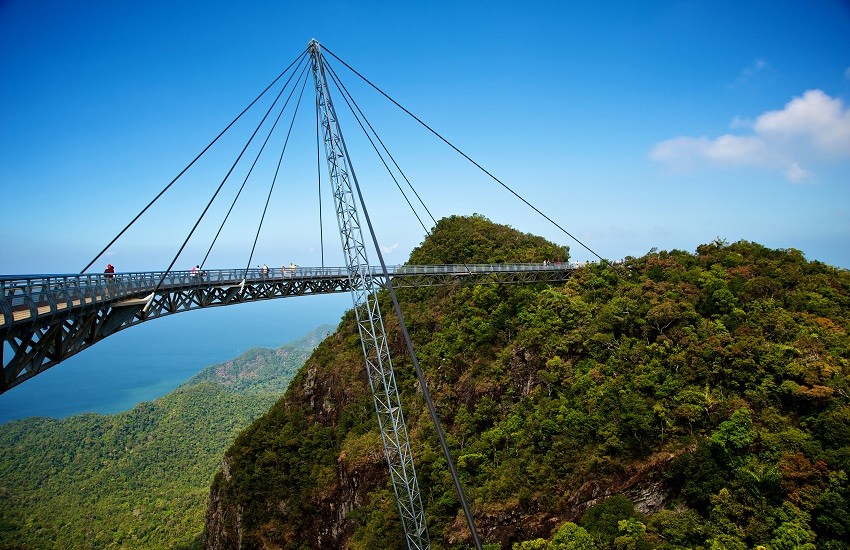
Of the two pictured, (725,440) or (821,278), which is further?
(821,278)

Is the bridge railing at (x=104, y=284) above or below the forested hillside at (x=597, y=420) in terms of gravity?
above

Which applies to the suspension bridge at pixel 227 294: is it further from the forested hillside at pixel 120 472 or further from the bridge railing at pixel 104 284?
the forested hillside at pixel 120 472

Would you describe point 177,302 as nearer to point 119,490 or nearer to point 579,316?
point 579,316

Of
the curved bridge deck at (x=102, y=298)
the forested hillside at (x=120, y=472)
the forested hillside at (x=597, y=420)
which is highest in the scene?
the curved bridge deck at (x=102, y=298)

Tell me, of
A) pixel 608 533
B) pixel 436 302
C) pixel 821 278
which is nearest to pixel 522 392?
pixel 608 533

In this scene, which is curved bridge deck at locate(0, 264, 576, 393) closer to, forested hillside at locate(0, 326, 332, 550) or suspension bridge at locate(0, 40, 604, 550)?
suspension bridge at locate(0, 40, 604, 550)

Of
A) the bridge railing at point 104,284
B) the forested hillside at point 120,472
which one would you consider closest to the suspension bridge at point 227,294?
the bridge railing at point 104,284

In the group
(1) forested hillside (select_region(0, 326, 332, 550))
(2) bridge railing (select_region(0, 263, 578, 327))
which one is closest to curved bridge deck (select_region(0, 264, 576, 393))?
(2) bridge railing (select_region(0, 263, 578, 327))
